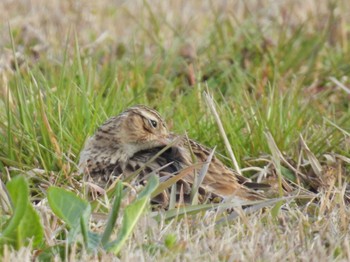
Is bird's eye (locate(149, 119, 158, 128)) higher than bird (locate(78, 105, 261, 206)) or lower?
higher

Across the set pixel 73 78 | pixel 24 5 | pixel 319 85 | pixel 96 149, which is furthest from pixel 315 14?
pixel 96 149

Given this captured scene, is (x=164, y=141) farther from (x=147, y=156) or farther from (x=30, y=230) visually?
(x=30, y=230)

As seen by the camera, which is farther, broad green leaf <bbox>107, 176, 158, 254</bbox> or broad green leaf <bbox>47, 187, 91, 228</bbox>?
broad green leaf <bbox>47, 187, 91, 228</bbox>

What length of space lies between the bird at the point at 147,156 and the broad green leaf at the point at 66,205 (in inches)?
27.1

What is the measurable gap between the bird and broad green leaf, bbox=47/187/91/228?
0.69 metres

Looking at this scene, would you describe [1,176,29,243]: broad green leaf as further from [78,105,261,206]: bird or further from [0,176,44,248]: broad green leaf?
[78,105,261,206]: bird

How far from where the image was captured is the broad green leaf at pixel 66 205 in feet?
12.7

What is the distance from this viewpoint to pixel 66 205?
3.88m

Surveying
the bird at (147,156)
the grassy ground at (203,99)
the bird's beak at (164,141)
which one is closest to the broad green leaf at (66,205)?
the grassy ground at (203,99)

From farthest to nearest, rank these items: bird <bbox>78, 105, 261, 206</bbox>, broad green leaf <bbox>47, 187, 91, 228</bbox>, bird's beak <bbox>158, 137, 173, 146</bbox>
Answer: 1. bird's beak <bbox>158, 137, 173, 146</bbox>
2. bird <bbox>78, 105, 261, 206</bbox>
3. broad green leaf <bbox>47, 187, 91, 228</bbox>

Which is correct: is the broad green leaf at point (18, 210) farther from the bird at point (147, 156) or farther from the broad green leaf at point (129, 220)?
the bird at point (147, 156)

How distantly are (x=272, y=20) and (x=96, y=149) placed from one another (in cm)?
347

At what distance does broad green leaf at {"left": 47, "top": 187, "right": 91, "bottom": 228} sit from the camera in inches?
152

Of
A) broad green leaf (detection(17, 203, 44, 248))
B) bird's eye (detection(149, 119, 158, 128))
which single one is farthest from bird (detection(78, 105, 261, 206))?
broad green leaf (detection(17, 203, 44, 248))
